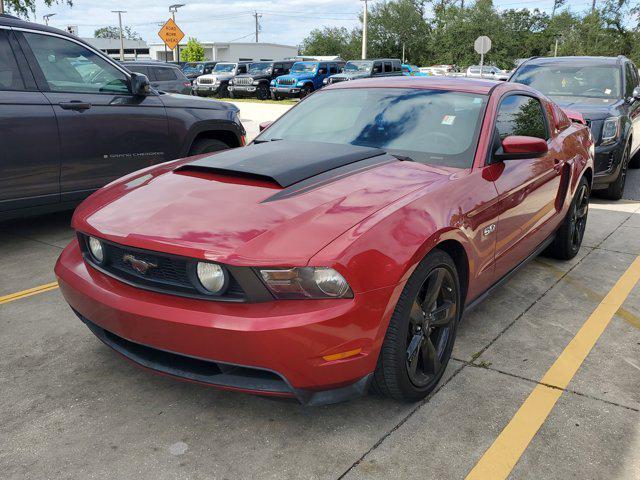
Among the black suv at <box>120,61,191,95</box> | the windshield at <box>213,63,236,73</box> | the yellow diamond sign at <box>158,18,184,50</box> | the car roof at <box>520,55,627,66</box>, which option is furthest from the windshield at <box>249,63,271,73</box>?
the car roof at <box>520,55,627,66</box>

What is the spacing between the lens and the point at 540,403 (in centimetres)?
294

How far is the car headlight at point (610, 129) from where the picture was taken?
728 centimetres

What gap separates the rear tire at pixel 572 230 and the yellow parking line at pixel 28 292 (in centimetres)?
402

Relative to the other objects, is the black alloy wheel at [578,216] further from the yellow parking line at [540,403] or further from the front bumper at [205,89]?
the front bumper at [205,89]

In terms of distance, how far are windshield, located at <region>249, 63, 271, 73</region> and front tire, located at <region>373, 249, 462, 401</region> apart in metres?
29.4

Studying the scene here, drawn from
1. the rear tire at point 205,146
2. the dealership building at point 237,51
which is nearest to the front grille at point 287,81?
the rear tire at point 205,146

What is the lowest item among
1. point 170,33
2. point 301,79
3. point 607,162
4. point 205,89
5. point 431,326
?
point 431,326

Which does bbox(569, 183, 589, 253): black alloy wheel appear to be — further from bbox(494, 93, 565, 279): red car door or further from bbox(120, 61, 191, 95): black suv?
bbox(120, 61, 191, 95): black suv

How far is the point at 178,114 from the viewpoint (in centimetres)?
618

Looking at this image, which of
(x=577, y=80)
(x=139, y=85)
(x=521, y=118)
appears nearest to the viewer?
(x=521, y=118)

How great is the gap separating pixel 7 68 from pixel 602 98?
23.5ft

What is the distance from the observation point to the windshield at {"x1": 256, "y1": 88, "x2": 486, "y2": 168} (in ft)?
11.5

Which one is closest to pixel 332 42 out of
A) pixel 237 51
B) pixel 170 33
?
pixel 237 51

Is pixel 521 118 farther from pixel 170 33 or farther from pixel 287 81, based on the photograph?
pixel 287 81
